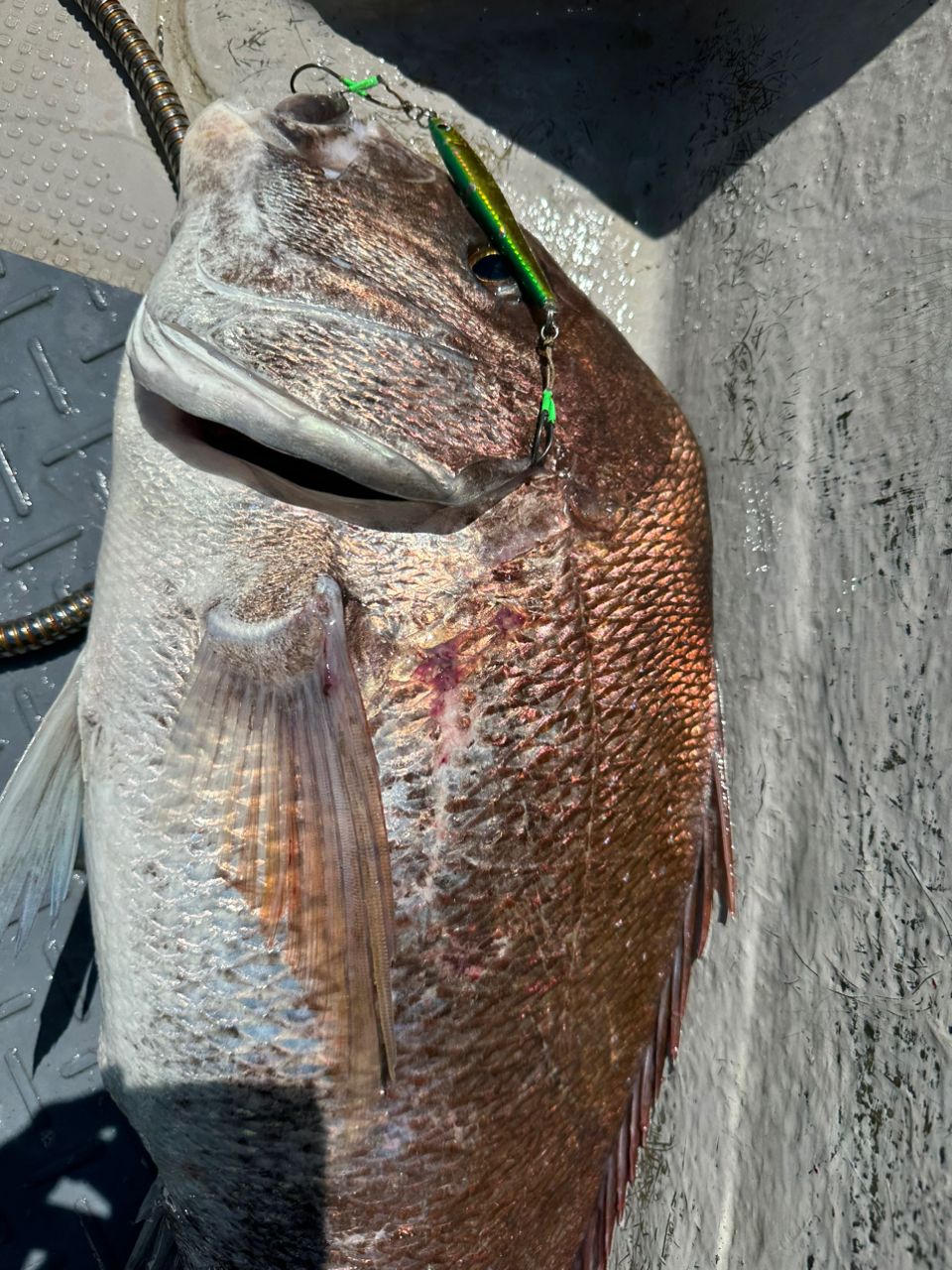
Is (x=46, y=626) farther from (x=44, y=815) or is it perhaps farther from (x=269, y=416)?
(x=269, y=416)

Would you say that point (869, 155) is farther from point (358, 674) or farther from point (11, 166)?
point (11, 166)

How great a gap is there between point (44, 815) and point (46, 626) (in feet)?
1.90

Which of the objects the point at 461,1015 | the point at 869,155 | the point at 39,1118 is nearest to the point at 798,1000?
the point at 461,1015

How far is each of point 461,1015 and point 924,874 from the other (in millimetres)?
707

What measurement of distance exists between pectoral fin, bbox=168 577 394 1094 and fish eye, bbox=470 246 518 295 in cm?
59

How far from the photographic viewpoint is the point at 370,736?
48.9 inches

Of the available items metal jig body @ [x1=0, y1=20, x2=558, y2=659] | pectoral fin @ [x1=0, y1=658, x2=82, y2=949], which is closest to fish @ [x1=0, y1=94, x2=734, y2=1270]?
pectoral fin @ [x1=0, y1=658, x2=82, y2=949]

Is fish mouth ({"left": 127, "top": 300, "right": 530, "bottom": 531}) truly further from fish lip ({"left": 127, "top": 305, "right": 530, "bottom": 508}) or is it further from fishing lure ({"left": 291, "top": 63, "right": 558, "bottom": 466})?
fishing lure ({"left": 291, "top": 63, "right": 558, "bottom": 466})

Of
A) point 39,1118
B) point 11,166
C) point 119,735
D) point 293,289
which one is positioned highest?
point 11,166

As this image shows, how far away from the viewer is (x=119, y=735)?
1.44 m

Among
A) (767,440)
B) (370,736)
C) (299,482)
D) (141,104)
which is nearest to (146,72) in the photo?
(141,104)

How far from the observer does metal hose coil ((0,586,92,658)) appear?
2078mm

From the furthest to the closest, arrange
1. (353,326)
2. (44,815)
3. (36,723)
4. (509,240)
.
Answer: (36,723), (44,815), (509,240), (353,326)

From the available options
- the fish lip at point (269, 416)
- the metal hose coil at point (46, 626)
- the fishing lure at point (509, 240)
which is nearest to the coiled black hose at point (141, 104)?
the metal hose coil at point (46, 626)
